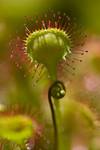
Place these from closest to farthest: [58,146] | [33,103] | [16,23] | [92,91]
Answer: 1. [58,146]
2. [92,91]
3. [33,103]
4. [16,23]

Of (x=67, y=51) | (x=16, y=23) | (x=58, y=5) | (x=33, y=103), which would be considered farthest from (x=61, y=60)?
(x=58, y=5)

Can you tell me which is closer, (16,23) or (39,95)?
(39,95)

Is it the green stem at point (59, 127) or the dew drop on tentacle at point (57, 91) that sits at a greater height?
the dew drop on tentacle at point (57, 91)

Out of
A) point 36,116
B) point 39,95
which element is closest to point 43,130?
point 36,116


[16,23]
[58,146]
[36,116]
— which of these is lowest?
[58,146]

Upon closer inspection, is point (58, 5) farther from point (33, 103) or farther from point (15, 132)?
point (15, 132)

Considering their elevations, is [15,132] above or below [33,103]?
below

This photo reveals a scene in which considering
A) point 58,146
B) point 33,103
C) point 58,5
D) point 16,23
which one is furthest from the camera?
point 58,5

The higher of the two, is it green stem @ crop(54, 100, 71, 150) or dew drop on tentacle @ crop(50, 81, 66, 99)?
dew drop on tentacle @ crop(50, 81, 66, 99)
